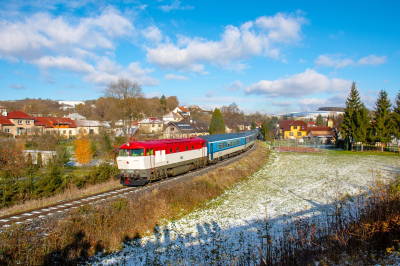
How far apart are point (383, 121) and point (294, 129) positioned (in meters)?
32.0

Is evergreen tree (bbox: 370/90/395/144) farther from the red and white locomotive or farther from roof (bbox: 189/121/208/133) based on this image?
the red and white locomotive

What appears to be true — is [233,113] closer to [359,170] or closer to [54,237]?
[359,170]

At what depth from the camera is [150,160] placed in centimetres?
1580

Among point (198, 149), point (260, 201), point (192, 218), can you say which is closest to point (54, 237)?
point (192, 218)

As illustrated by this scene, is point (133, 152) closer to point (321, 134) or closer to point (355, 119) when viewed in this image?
point (355, 119)

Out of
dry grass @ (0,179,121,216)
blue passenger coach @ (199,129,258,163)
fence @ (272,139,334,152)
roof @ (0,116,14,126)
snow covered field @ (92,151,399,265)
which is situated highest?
roof @ (0,116,14,126)

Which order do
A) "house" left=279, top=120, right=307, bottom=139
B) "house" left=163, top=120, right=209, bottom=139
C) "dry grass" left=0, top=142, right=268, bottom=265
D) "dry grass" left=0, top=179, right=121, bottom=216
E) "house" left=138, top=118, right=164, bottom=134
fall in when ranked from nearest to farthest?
"dry grass" left=0, top=142, right=268, bottom=265 < "dry grass" left=0, top=179, right=121, bottom=216 < "house" left=163, top=120, right=209, bottom=139 < "house" left=138, top=118, right=164, bottom=134 < "house" left=279, top=120, right=307, bottom=139

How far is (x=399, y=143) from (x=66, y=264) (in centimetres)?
6616

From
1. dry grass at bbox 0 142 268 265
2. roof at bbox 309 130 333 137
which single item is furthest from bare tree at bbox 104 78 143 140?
roof at bbox 309 130 333 137

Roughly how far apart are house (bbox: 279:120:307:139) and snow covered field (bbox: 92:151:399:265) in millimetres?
53637

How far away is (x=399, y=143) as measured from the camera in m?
52.4

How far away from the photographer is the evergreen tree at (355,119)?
44.3 metres

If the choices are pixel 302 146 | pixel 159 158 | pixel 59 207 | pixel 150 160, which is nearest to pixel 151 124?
pixel 302 146

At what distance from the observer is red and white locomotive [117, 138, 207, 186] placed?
1540cm
